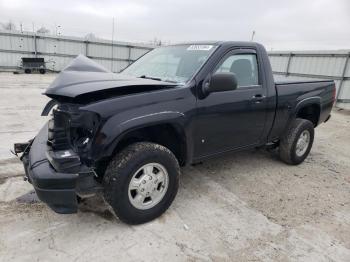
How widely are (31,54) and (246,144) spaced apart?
21313mm

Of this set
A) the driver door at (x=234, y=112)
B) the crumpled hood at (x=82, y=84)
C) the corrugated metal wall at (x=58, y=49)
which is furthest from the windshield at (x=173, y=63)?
the corrugated metal wall at (x=58, y=49)

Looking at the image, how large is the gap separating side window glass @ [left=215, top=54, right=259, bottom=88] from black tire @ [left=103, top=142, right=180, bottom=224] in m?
1.46

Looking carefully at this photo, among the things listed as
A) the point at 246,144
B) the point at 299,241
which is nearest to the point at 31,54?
the point at 246,144

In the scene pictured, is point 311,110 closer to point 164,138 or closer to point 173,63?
point 173,63

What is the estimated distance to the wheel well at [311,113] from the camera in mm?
5411

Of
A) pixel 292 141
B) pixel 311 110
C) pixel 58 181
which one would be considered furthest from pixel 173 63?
pixel 311 110

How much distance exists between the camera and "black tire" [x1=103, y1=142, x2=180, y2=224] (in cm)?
281

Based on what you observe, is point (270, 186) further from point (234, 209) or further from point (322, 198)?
point (234, 209)

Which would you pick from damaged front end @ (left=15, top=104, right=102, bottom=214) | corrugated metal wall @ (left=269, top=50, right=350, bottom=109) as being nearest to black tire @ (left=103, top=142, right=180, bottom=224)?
damaged front end @ (left=15, top=104, right=102, bottom=214)

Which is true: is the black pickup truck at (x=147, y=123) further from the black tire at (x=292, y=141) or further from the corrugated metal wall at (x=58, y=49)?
the corrugated metal wall at (x=58, y=49)

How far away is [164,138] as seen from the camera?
3412mm

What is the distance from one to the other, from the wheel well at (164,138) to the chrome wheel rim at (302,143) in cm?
256

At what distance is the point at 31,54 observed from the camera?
846 inches

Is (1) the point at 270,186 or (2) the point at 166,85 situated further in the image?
(1) the point at 270,186
